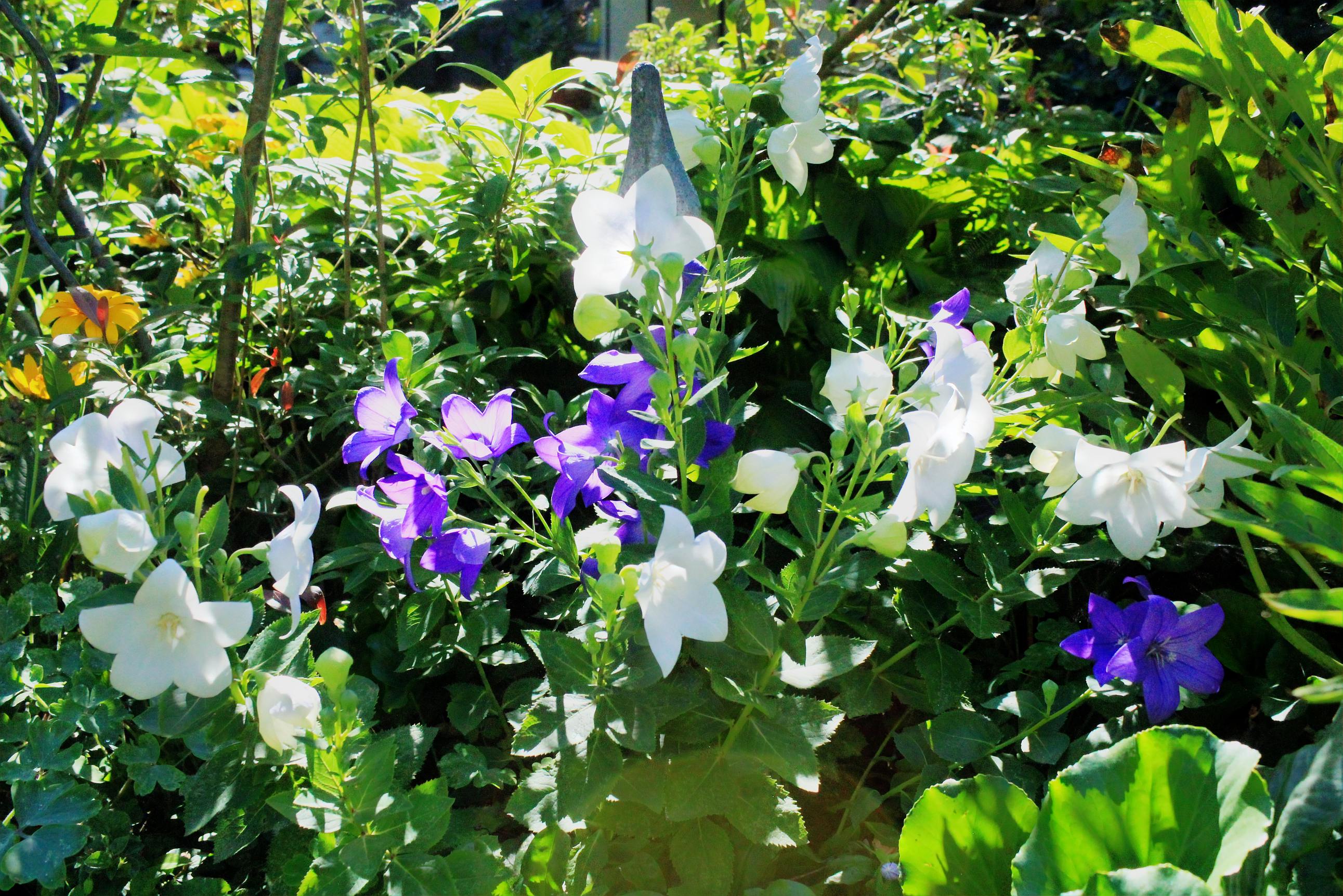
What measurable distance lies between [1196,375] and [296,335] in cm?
127

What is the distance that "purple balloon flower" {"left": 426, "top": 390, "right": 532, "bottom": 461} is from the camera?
91cm

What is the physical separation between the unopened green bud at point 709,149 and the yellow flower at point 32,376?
886 mm

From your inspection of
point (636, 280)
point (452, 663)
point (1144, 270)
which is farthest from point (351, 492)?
point (1144, 270)

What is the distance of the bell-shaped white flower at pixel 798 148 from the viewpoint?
1.02 meters

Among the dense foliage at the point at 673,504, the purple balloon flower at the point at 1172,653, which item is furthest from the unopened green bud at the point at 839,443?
the purple balloon flower at the point at 1172,653

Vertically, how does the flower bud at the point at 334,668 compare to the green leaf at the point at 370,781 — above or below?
above

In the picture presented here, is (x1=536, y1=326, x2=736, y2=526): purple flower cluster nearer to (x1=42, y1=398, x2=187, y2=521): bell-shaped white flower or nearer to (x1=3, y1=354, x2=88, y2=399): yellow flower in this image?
(x1=42, y1=398, x2=187, y2=521): bell-shaped white flower

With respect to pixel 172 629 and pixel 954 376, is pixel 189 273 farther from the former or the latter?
pixel 954 376

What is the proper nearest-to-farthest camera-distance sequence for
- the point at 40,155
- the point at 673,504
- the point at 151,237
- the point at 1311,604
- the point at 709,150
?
the point at 1311,604
the point at 673,504
the point at 709,150
the point at 40,155
the point at 151,237

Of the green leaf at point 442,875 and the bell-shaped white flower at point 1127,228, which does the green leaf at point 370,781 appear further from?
the bell-shaped white flower at point 1127,228

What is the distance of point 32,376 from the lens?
1321 millimetres

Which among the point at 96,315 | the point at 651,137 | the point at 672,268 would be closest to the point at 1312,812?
the point at 672,268

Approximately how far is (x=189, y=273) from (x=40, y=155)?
1.05 ft

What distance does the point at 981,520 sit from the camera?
4.11ft
